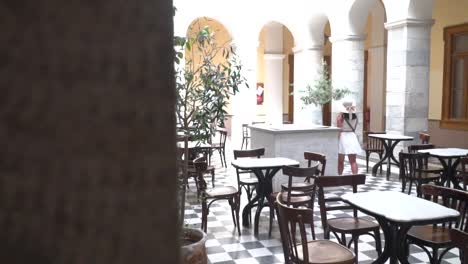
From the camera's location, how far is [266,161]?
5684 mm

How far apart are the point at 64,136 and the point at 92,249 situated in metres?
0.10

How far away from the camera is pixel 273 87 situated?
1616 cm

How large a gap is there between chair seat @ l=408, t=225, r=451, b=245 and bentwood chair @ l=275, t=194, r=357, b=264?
0.73m

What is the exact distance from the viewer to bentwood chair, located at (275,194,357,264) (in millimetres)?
2957

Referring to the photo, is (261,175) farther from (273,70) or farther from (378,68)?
(273,70)

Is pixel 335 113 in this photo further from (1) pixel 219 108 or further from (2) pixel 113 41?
(2) pixel 113 41

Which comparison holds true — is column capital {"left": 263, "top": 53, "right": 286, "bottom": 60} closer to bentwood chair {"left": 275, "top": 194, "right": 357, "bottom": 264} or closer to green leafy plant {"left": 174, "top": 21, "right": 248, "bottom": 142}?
green leafy plant {"left": 174, "top": 21, "right": 248, "bottom": 142}

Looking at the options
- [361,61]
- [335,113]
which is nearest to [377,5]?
[361,61]

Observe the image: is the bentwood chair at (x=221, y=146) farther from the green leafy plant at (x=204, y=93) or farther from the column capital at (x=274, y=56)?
the column capital at (x=274, y=56)

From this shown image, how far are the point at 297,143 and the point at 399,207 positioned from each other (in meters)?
3.83

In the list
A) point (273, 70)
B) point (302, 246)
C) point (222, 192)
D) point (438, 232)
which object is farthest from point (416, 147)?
point (273, 70)

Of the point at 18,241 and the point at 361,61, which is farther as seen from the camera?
the point at 361,61

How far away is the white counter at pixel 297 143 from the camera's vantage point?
281 inches

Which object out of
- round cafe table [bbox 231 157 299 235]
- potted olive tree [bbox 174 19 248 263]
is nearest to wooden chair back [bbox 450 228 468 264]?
potted olive tree [bbox 174 19 248 263]
